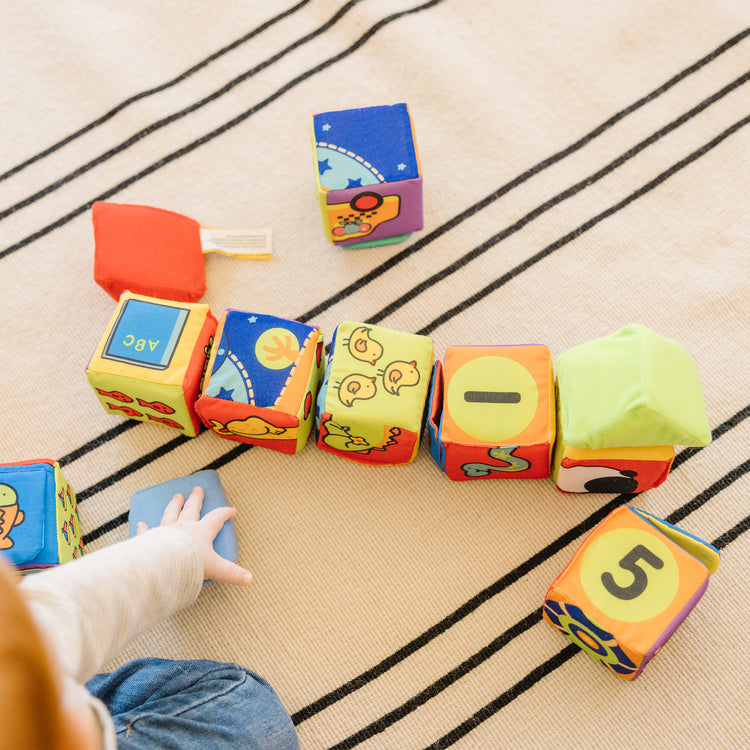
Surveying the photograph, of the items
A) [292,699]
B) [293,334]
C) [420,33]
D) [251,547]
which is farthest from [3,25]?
[292,699]

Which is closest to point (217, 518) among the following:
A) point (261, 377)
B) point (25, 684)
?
point (261, 377)

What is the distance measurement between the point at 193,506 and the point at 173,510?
3cm

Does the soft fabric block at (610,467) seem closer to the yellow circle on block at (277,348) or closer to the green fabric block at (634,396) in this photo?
the green fabric block at (634,396)

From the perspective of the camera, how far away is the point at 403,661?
993 millimetres

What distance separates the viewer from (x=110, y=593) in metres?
0.74

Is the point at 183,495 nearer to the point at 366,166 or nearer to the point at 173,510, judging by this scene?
the point at 173,510

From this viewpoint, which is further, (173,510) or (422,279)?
(422,279)

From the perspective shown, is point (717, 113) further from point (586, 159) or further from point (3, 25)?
point (3, 25)

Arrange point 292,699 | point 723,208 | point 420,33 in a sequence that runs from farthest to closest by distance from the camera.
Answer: point 420,33, point 723,208, point 292,699

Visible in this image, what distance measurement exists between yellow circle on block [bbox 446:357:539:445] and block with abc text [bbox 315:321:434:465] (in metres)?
0.05

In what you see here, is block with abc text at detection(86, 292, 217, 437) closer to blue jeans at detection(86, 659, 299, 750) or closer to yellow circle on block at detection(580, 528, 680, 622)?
blue jeans at detection(86, 659, 299, 750)

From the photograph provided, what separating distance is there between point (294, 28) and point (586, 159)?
602 mm

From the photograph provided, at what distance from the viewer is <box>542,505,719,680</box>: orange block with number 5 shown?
2.85 ft

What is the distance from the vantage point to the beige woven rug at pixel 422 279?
985 millimetres
